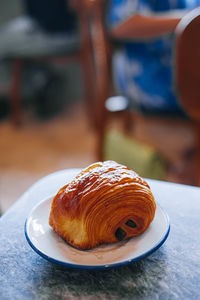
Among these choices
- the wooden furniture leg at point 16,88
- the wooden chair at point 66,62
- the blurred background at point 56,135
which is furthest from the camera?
the wooden furniture leg at point 16,88

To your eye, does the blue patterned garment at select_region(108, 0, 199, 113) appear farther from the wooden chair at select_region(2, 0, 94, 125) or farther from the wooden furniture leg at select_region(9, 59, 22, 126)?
the wooden furniture leg at select_region(9, 59, 22, 126)

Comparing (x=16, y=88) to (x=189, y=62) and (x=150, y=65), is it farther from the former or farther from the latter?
(x=189, y=62)

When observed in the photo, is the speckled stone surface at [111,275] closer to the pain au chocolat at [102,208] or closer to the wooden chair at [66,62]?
the pain au chocolat at [102,208]

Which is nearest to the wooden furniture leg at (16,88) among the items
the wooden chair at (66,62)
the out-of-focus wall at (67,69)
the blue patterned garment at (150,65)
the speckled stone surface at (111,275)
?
the wooden chair at (66,62)

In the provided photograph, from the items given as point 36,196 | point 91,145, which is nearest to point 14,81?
point 91,145

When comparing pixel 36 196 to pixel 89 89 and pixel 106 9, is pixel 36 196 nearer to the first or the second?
pixel 89 89

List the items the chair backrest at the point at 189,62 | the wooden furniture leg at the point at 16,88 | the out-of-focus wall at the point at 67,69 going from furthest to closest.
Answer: the out-of-focus wall at the point at 67,69, the wooden furniture leg at the point at 16,88, the chair backrest at the point at 189,62
